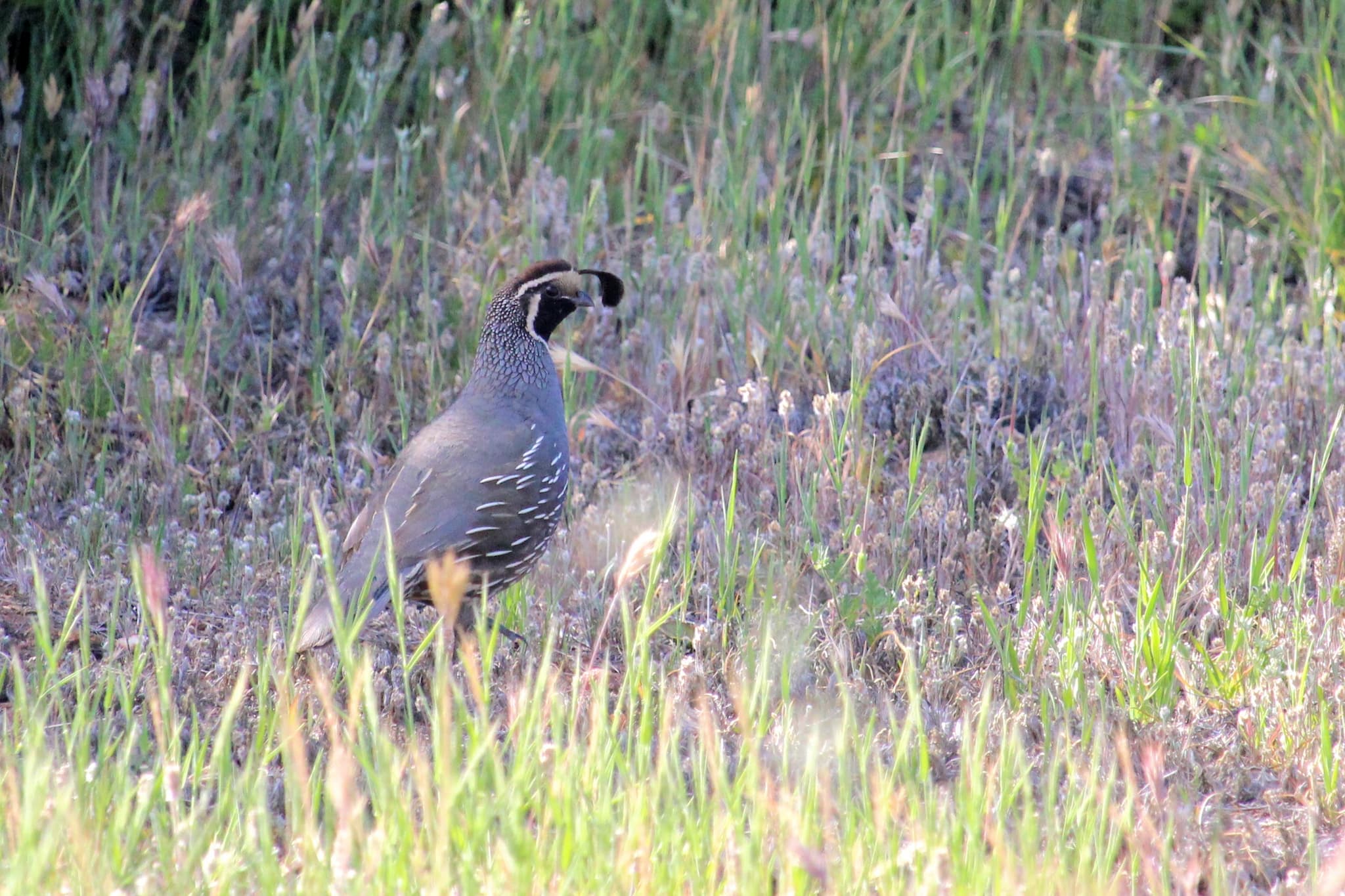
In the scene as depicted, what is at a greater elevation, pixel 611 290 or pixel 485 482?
pixel 611 290

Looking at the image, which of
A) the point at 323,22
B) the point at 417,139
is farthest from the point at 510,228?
the point at 323,22

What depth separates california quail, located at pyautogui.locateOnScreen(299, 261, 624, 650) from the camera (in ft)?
13.8

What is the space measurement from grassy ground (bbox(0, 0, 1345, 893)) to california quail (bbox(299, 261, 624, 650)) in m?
0.15

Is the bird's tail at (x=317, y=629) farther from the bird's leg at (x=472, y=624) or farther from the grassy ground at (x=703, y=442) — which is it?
the bird's leg at (x=472, y=624)

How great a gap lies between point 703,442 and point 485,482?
1.14 meters

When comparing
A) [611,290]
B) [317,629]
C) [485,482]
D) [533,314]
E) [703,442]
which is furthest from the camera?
[703,442]

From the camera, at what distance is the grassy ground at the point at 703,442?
A: 110 inches

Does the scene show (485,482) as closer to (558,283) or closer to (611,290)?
(558,283)

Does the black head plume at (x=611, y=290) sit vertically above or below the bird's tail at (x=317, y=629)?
above

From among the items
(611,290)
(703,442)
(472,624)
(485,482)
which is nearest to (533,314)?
(611,290)

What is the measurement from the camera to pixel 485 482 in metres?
4.31

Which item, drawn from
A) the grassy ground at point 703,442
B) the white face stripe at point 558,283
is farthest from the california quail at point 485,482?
the grassy ground at point 703,442

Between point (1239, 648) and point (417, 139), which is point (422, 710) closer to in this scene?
point (1239, 648)

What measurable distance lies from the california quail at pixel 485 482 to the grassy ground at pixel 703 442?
0.15 meters
